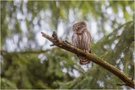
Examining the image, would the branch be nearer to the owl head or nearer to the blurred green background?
the owl head

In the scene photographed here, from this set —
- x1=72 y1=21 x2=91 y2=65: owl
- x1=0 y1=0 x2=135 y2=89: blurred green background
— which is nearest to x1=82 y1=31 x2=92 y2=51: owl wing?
x1=72 y1=21 x2=91 y2=65: owl

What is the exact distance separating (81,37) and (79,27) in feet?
0.22

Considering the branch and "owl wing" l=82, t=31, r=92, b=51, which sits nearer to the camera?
the branch

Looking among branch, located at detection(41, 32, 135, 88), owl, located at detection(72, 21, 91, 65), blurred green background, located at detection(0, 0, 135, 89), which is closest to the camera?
branch, located at detection(41, 32, 135, 88)

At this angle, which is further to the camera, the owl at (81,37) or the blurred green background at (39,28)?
the blurred green background at (39,28)

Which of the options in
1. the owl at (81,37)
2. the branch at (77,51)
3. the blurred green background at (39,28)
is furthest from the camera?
the blurred green background at (39,28)

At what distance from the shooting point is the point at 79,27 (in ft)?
8.14

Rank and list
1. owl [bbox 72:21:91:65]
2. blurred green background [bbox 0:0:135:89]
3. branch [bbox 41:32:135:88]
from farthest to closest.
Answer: blurred green background [bbox 0:0:135:89]
owl [bbox 72:21:91:65]
branch [bbox 41:32:135:88]

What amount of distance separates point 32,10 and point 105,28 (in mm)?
1054

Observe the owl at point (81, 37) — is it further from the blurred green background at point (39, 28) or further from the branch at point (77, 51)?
the blurred green background at point (39, 28)

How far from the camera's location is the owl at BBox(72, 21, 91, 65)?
8.08 ft

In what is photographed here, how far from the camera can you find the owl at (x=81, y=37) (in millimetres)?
2463

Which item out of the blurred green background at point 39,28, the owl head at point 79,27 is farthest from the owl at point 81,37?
the blurred green background at point 39,28

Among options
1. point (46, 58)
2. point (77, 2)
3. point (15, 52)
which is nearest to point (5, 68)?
point (15, 52)
